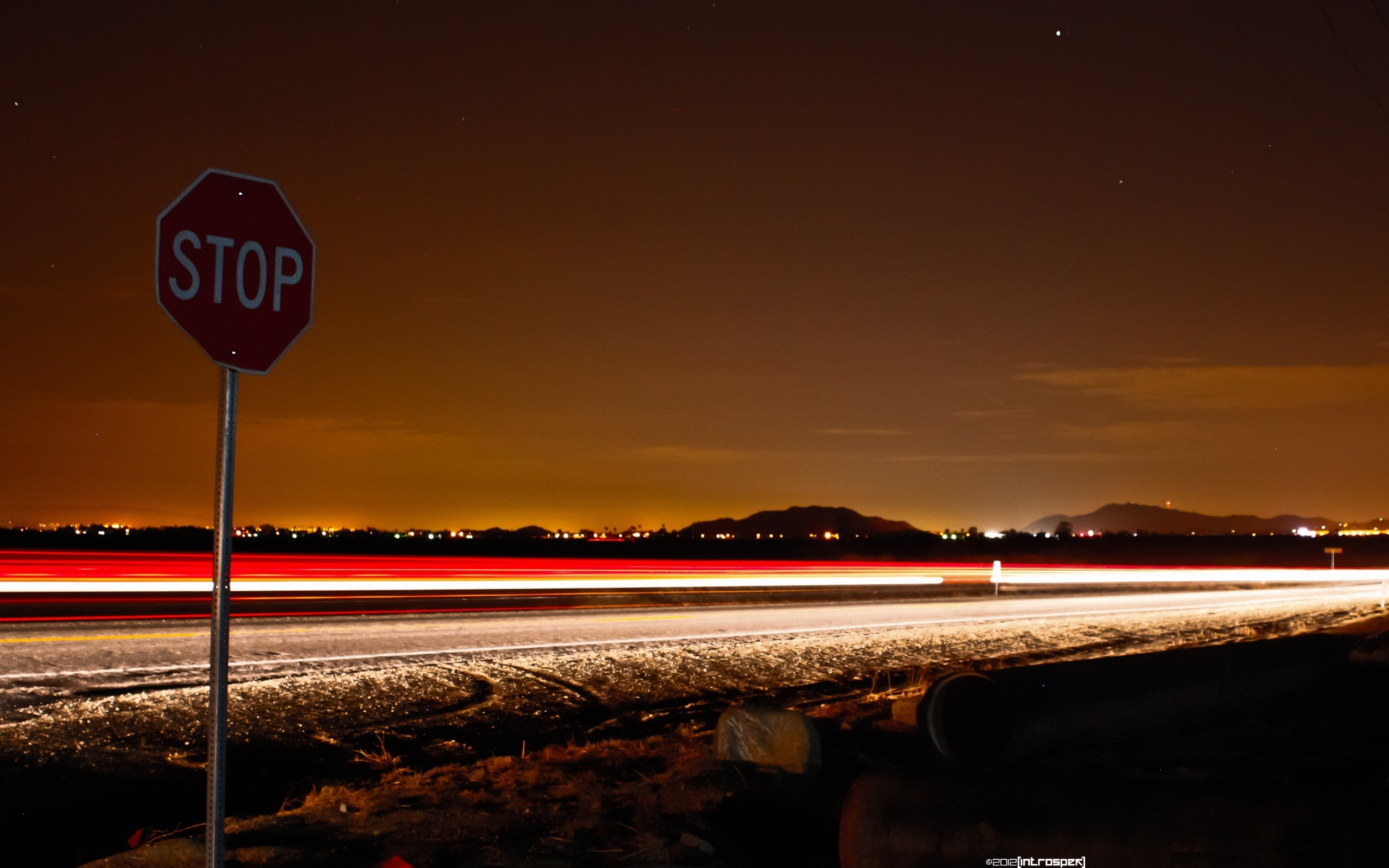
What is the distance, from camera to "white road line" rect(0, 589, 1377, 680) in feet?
34.8

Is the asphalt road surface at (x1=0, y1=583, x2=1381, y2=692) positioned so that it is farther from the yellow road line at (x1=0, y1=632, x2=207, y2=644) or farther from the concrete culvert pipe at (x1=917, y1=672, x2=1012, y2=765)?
the concrete culvert pipe at (x1=917, y1=672, x2=1012, y2=765)

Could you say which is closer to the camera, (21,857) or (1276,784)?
(1276,784)

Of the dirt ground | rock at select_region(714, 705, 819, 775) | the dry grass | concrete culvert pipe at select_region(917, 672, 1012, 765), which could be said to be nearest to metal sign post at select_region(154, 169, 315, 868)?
the dirt ground

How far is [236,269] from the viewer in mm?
3715

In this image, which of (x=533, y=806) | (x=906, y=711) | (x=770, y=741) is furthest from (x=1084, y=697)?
(x=533, y=806)

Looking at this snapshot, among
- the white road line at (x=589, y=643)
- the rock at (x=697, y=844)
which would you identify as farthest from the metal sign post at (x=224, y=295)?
the white road line at (x=589, y=643)

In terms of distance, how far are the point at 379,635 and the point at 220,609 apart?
10.7 meters

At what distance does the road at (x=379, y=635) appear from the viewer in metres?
10.7

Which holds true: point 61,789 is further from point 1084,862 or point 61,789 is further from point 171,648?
point 1084,862

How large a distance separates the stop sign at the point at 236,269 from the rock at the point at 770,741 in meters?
5.04

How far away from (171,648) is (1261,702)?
41.1 feet

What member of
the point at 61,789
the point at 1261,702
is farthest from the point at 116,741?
the point at 1261,702

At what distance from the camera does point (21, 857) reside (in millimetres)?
6098

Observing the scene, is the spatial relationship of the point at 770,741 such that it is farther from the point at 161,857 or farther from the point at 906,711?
the point at 161,857
